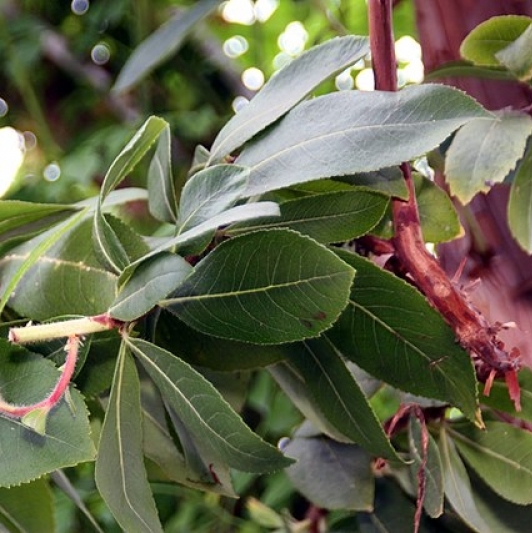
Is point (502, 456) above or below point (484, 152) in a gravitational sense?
below

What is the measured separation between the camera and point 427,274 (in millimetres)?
337

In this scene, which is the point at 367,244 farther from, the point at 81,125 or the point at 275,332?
the point at 81,125

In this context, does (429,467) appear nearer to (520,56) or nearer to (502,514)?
(502,514)

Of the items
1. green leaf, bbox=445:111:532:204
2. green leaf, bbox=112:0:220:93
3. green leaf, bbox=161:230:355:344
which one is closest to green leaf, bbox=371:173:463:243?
green leaf, bbox=445:111:532:204

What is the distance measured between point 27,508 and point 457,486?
0.72ft

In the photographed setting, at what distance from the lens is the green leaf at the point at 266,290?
282 mm

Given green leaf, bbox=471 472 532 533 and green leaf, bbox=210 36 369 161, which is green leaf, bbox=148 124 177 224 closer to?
green leaf, bbox=210 36 369 161

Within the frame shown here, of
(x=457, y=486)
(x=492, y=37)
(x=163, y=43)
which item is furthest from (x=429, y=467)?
(x=163, y=43)

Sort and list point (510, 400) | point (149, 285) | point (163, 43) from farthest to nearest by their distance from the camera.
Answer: point (163, 43)
point (510, 400)
point (149, 285)

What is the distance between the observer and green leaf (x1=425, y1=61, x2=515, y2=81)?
1.42 ft

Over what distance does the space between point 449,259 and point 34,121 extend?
1026 mm

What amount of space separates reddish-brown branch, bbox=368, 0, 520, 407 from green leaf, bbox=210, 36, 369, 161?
0.04 ft

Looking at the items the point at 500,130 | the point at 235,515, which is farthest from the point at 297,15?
the point at 500,130

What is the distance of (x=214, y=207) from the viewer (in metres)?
0.30
